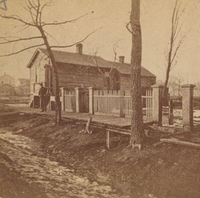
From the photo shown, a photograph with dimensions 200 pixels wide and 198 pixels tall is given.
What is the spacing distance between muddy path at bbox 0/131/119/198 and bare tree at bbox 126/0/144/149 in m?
1.73

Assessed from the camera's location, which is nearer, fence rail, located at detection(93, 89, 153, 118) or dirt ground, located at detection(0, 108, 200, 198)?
dirt ground, located at detection(0, 108, 200, 198)

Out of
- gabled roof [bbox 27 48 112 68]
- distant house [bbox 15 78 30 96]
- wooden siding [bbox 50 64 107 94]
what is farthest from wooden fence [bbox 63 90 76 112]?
distant house [bbox 15 78 30 96]

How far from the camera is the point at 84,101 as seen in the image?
1292cm

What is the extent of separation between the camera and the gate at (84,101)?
41.6ft

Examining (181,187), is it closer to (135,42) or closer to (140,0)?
(135,42)

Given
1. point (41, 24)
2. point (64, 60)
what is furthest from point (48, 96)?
point (41, 24)

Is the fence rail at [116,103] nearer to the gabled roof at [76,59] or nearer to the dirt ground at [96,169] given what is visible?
the dirt ground at [96,169]

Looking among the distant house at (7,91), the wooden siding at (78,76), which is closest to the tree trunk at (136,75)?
the wooden siding at (78,76)

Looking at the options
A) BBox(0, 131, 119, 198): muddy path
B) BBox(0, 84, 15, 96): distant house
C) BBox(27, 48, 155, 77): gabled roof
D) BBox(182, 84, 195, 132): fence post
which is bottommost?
BBox(0, 131, 119, 198): muddy path

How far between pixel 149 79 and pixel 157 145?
23.0 m

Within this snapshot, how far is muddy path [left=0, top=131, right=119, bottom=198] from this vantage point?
4.66 metres

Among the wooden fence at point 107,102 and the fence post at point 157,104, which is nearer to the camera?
the fence post at point 157,104

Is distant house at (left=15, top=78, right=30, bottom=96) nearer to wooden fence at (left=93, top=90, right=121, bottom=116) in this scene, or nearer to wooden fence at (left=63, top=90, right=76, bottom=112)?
wooden fence at (left=63, top=90, right=76, bottom=112)

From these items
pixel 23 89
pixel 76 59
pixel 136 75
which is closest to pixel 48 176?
pixel 136 75
